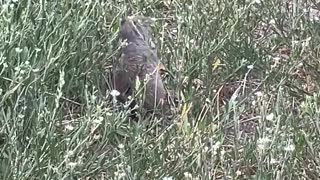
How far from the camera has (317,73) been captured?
3.26 meters

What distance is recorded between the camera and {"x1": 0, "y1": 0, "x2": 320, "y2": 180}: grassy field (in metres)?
2.40

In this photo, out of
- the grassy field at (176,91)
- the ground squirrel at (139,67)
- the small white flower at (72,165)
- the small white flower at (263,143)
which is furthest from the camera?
the ground squirrel at (139,67)

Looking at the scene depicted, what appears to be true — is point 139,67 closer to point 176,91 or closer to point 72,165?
point 176,91

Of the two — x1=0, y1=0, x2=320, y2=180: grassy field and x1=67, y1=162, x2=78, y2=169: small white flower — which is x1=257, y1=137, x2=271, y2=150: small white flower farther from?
x1=67, y1=162, x2=78, y2=169: small white flower

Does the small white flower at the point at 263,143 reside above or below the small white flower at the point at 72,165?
above

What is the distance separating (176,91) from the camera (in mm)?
3053

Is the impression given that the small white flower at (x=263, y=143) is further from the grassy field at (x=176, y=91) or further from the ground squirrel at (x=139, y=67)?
the ground squirrel at (x=139, y=67)

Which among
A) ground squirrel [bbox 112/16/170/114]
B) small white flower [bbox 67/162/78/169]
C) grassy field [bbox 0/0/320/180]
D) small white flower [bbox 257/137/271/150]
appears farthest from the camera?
ground squirrel [bbox 112/16/170/114]

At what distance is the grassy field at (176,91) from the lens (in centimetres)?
240

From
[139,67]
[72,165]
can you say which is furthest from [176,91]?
[72,165]

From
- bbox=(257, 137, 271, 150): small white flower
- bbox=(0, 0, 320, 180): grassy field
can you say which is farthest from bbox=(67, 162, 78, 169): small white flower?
bbox=(257, 137, 271, 150): small white flower

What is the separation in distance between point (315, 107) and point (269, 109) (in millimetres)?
321

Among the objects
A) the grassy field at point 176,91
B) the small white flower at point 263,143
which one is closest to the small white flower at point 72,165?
the grassy field at point 176,91

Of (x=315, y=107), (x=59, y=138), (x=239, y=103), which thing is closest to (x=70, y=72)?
(x=59, y=138)
